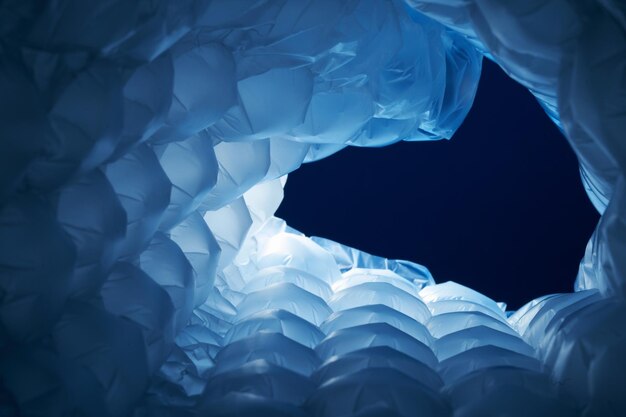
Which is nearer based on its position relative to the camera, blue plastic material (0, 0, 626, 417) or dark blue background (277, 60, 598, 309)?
blue plastic material (0, 0, 626, 417)

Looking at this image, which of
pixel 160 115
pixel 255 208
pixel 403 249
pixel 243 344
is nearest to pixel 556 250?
pixel 403 249

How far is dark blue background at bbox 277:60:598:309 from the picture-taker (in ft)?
7.44

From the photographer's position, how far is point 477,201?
235cm

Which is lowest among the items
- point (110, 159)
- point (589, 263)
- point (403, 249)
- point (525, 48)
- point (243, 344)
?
point (403, 249)

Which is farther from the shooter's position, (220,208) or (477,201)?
(477,201)

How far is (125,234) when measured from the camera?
87 cm

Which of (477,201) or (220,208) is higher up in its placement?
(220,208)

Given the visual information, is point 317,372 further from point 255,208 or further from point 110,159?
point 255,208

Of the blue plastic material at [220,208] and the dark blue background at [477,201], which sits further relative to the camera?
the dark blue background at [477,201]

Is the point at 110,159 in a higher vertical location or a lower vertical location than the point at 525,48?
lower

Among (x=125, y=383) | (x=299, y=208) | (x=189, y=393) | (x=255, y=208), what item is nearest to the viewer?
(x=125, y=383)

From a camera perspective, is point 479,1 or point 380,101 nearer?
point 479,1

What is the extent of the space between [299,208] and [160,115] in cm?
157

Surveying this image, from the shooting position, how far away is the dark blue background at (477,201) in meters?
2.27
